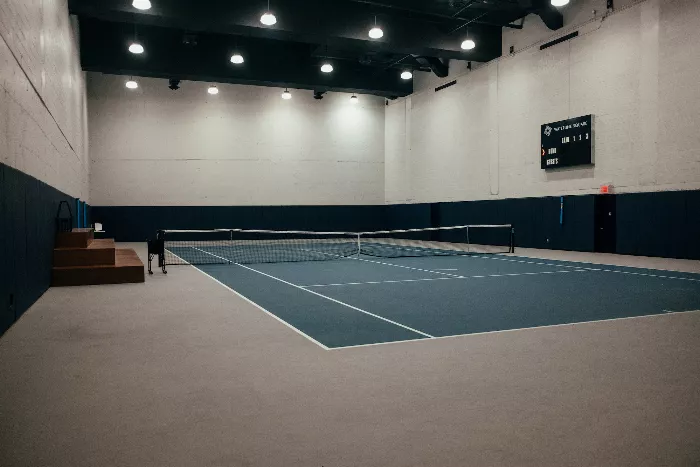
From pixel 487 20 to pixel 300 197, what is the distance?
12.1m

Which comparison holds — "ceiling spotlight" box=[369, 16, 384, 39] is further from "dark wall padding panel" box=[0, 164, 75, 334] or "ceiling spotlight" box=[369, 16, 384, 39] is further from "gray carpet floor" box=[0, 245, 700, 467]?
"gray carpet floor" box=[0, 245, 700, 467]

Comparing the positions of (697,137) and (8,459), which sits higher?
(697,137)

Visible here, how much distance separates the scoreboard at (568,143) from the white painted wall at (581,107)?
10.2 inches

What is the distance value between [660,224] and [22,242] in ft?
45.6

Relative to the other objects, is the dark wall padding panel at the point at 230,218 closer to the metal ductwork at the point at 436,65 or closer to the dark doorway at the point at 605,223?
the metal ductwork at the point at 436,65

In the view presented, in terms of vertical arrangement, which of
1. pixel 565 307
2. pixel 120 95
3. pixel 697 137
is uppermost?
pixel 120 95

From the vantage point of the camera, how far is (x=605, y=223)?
619 inches

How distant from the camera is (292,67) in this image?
21.1 meters

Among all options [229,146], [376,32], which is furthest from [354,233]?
[229,146]

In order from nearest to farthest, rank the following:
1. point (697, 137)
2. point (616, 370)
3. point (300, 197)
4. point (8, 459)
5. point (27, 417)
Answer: point (8, 459) < point (27, 417) < point (616, 370) < point (697, 137) < point (300, 197)

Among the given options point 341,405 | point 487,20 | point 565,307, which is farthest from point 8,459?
point 487,20

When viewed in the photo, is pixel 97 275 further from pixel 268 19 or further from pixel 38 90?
pixel 268 19

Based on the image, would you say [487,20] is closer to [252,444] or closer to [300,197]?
[300,197]

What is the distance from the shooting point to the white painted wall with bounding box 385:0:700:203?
13.5 metres
